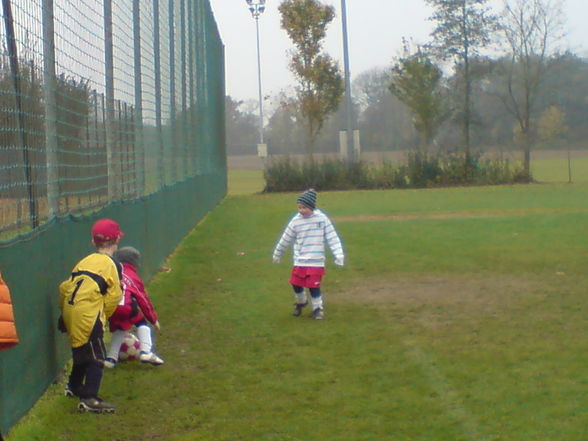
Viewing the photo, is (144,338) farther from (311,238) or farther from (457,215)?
(457,215)

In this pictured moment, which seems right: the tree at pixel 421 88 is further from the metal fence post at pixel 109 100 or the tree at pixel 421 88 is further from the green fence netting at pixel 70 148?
the metal fence post at pixel 109 100

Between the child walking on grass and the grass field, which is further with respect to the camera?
the child walking on grass

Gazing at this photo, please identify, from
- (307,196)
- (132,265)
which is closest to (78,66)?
(132,265)

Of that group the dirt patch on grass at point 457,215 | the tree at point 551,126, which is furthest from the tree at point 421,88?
the dirt patch on grass at point 457,215

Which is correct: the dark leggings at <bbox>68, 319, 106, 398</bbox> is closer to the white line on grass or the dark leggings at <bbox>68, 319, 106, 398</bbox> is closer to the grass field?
the grass field

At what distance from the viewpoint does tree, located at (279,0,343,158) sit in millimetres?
44719

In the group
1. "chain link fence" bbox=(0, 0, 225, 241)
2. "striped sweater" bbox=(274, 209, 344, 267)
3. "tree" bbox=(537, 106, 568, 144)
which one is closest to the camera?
"chain link fence" bbox=(0, 0, 225, 241)

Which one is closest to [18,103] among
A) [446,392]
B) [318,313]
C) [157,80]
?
[446,392]

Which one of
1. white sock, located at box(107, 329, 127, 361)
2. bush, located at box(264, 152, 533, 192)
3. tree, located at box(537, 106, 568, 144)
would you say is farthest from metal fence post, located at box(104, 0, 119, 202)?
tree, located at box(537, 106, 568, 144)

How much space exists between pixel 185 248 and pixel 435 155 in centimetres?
2559

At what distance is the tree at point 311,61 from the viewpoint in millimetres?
44719

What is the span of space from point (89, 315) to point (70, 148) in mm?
2085

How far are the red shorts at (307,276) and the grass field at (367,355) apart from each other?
335mm

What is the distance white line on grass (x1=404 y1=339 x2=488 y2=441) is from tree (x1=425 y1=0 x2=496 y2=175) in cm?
A: 3930
